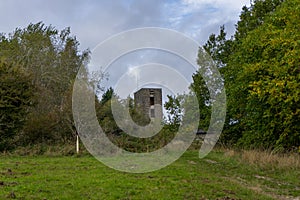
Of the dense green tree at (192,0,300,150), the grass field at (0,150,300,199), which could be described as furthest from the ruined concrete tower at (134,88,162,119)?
the grass field at (0,150,300,199)

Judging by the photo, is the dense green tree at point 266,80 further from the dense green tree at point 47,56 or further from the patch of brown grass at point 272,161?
the dense green tree at point 47,56

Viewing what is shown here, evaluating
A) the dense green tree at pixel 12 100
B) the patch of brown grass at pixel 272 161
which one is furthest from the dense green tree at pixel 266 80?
the dense green tree at pixel 12 100

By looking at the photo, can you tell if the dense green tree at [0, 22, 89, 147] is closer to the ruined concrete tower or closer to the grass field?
the ruined concrete tower

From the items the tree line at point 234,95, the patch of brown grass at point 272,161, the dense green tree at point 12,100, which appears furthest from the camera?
the dense green tree at point 12,100

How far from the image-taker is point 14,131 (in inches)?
730

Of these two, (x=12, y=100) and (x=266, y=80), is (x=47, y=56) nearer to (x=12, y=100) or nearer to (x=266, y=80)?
(x=12, y=100)

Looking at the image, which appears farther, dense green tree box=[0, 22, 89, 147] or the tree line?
dense green tree box=[0, 22, 89, 147]

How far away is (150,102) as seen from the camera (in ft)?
68.0

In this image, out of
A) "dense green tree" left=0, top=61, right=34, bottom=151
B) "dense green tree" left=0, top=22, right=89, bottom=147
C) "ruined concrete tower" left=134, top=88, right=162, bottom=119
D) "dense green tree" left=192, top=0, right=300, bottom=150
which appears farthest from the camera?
"dense green tree" left=0, top=22, right=89, bottom=147

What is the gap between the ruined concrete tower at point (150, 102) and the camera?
1922 centimetres

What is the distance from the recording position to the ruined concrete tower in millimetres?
19219

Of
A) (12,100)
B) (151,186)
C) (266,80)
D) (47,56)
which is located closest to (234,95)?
(266,80)

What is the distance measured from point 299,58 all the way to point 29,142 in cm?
1457

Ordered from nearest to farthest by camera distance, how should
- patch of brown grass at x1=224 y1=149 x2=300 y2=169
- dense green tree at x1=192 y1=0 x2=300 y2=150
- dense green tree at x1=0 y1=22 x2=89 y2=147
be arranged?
patch of brown grass at x1=224 y1=149 x2=300 y2=169 < dense green tree at x1=192 y1=0 x2=300 y2=150 < dense green tree at x1=0 y1=22 x2=89 y2=147
